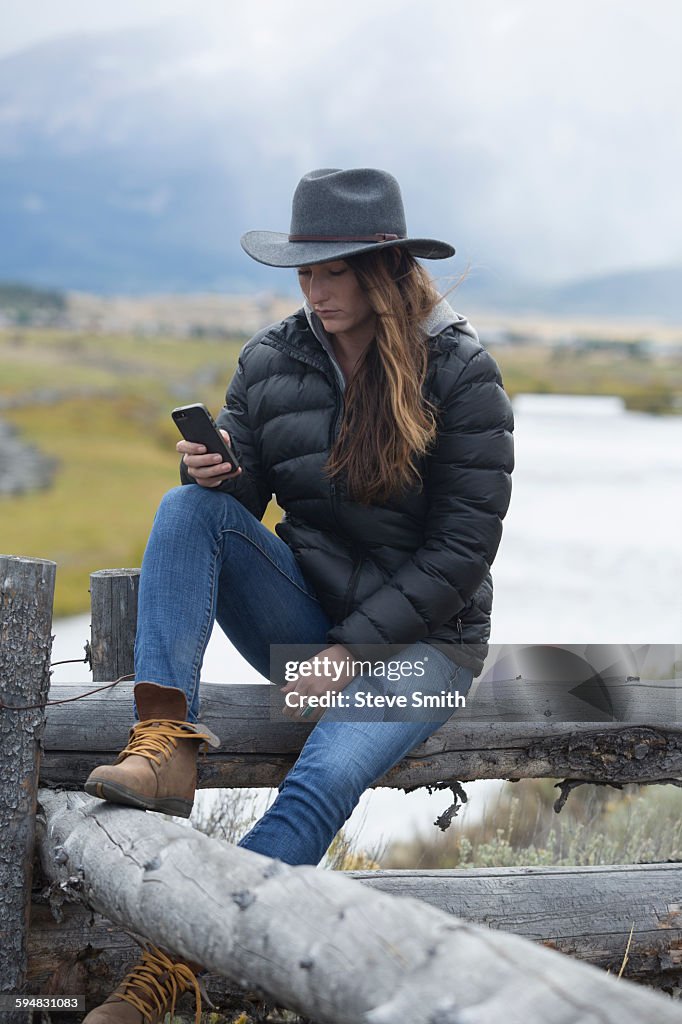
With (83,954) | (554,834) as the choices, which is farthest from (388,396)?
(554,834)

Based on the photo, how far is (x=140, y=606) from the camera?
6.97ft

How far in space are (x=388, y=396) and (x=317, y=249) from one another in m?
0.36

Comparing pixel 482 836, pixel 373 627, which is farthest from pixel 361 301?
pixel 482 836

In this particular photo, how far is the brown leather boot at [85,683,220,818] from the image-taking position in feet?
6.00

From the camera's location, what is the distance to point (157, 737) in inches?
77.2

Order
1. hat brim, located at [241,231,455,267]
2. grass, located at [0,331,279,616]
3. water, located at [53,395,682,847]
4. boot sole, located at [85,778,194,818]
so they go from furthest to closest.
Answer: grass, located at [0,331,279,616], water, located at [53,395,682,847], hat brim, located at [241,231,455,267], boot sole, located at [85,778,194,818]

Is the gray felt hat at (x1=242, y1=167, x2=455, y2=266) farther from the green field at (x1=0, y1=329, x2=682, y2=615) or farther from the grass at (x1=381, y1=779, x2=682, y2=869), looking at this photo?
the green field at (x1=0, y1=329, x2=682, y2=615)

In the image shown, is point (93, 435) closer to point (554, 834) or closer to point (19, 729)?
point (554, 834)

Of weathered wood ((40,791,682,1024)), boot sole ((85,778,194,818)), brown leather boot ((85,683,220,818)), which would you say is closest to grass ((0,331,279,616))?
brown leather boot ((85,683,220,818))

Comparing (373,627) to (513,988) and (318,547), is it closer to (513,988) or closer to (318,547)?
(318,547)

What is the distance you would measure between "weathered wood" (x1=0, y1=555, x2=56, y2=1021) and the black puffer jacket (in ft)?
1.73

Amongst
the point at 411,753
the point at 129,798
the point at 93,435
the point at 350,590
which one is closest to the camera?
the point at 129,798

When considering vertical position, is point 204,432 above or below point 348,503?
above

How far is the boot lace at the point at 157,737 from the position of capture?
192 centimetres
